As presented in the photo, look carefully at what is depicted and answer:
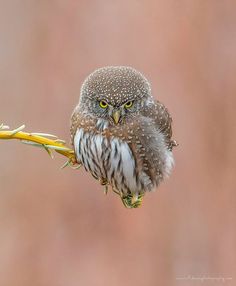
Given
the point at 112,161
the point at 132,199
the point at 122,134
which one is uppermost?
the point at 122,134

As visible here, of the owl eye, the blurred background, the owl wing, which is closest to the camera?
the owl eye

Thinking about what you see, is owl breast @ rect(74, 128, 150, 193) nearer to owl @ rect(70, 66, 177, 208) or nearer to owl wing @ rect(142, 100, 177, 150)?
owl @ rect(70, 66, 177, 208)

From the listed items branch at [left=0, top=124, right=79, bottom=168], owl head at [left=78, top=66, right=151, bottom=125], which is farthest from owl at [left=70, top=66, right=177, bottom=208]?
branch at [left=0, top=124, right=79, bottom=168]

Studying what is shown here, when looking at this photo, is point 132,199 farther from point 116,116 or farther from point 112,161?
point 116,116

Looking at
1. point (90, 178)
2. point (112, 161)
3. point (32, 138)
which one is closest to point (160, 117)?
point (112, 161)
